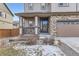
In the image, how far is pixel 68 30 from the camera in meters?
5.16

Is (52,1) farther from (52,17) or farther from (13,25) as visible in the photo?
(13,25)

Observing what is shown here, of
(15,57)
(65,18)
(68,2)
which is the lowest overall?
(15,57)

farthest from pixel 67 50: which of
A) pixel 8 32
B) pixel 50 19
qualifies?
pixel 8 32

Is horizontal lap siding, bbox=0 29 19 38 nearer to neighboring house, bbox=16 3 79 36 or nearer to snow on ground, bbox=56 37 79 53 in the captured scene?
neighboring house, bbox=16 3 79 36

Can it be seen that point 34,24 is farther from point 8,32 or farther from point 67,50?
point 67,50

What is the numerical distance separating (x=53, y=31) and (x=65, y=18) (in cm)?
43

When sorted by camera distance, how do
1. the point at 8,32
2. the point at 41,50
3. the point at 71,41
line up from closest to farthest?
the point at 41,50 < the point at 71,41 < the point at 8,32

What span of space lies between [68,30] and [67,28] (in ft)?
0.24

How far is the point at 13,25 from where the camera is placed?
199 inches

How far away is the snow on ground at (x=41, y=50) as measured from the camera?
15.0 feet

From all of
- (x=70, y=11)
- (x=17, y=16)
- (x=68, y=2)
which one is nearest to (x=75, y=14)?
(x=70, y=11)

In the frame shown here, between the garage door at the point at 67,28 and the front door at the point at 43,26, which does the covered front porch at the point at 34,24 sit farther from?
the garage door at the point at 67,28

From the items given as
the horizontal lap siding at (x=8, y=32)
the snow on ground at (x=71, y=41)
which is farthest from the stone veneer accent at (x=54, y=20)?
the horizontal lap siding at (x=8, y=32)

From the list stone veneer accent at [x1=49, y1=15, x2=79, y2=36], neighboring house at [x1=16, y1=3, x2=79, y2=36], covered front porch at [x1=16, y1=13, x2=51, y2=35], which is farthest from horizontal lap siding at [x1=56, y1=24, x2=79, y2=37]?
covered front porch at [x1=16, y1=13, x2=51, y2=35]
